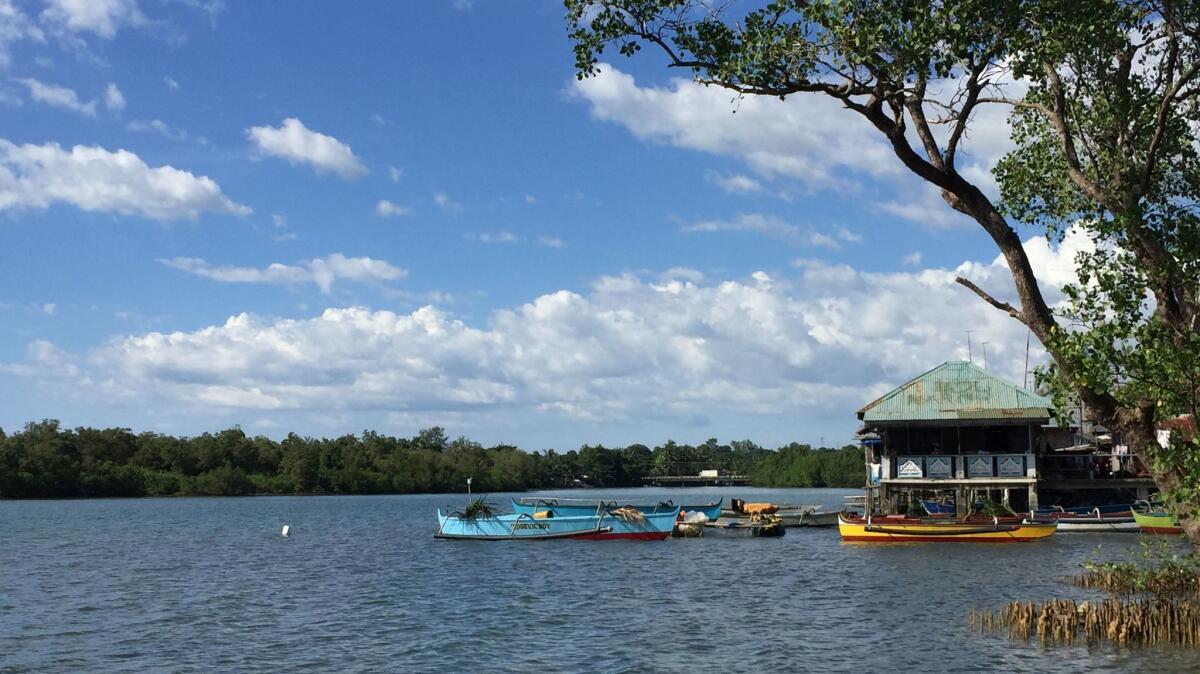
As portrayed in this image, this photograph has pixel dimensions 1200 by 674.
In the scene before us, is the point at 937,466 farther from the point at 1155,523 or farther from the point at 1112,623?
the point at 1112,623

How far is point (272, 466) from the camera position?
486 feet

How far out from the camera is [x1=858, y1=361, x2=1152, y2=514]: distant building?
44.6 metres

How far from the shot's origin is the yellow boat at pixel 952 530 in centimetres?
3909

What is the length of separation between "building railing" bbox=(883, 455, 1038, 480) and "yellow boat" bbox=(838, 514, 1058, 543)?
14.6ft

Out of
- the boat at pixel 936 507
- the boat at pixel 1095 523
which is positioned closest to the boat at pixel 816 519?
the boat at pixel 936 507

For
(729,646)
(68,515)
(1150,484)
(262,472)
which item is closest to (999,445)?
(1150,484)

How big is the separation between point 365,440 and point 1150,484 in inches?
5445

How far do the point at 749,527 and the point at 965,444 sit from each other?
10.8 metres

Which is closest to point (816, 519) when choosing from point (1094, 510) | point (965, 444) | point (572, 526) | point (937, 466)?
point (965, 444)

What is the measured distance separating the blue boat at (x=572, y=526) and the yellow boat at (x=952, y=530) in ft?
31.5

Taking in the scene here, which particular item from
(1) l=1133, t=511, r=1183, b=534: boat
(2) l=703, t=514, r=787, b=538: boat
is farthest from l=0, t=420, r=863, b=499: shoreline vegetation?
(1) l=1133, t=511, r=1183, b=534: boat

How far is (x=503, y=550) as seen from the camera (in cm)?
4481

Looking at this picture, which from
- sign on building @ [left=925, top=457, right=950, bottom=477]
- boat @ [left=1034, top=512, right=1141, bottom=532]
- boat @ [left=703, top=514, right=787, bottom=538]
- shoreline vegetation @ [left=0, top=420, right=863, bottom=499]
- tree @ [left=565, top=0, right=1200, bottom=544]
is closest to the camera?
tree @ [left=565, top=0, right=1200, bottom=544]

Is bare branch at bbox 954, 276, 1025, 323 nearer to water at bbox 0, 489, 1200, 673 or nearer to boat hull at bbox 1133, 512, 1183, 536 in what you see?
water at bbox 0, 489, 1200, 673
